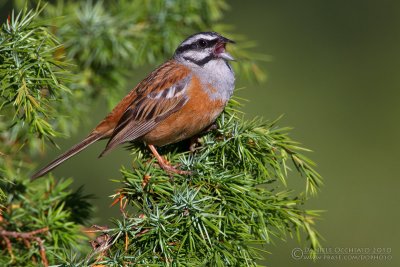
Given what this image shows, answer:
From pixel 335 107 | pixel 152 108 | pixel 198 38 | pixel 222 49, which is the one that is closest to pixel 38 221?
pixel 152 108

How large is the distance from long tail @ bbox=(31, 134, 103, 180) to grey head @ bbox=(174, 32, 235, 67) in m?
0.71

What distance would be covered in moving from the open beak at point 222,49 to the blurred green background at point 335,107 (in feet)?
4.49

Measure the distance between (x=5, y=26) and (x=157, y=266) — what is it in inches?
44.9

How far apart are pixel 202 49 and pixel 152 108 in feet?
1.55

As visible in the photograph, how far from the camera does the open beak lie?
12.2 feet

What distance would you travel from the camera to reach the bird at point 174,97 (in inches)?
142

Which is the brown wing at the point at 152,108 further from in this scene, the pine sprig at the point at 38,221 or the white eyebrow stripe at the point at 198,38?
the pine sprig at the point at 38,221

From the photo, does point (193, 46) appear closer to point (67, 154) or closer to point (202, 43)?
point (202, 43)

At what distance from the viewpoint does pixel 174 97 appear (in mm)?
3836

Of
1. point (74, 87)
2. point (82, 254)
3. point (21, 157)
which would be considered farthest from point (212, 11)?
point (82, 254)

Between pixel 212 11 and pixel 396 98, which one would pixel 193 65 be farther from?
pixel 396 98

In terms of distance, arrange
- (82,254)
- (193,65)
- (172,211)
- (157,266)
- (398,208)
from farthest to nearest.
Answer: (398,208) → (193,65) → (82,254) → (172,211) → (157,266)

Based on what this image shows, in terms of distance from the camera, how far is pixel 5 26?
2564 millimetres

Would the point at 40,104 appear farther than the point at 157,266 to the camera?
Yes
